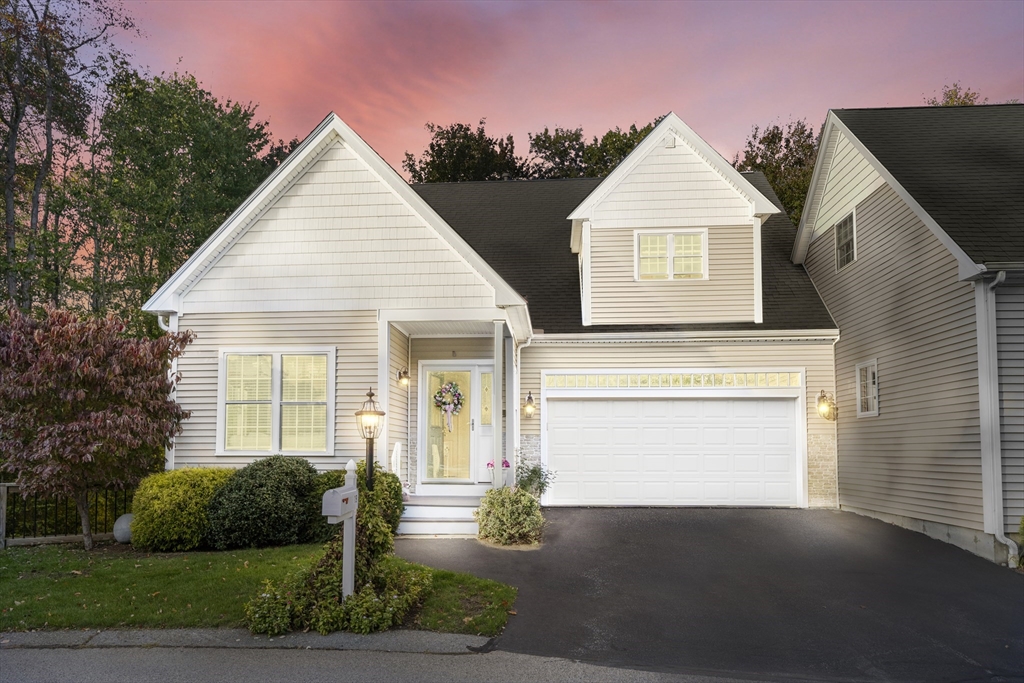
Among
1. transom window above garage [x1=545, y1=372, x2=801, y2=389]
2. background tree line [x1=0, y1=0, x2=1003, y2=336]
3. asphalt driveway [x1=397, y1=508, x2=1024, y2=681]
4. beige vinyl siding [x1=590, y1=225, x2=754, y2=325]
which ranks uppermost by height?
background tree line [x1=0, y1=0, x2=1003, y2=336]

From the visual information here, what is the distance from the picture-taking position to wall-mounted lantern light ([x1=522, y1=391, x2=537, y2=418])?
13.5 meters

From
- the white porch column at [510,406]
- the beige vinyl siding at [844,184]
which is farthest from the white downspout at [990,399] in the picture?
the white porch column at [510,406]

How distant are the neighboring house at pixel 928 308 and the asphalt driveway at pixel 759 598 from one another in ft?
2.87

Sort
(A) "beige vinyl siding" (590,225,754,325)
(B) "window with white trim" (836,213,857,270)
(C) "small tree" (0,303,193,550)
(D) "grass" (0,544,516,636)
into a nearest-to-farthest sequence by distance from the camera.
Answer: (D) "grass" (0,544,516,636), (C) "small tree" (0,303,193,550), (B) "window with white trim" (836,213,857,270), (A) "beige vinyl siding" (590,225,754,325)

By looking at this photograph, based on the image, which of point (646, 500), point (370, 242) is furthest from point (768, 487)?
point (370, 242)

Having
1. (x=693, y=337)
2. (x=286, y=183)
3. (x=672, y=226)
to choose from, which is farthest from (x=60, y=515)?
(x=672, y=226)

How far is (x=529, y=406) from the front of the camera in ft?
44.4

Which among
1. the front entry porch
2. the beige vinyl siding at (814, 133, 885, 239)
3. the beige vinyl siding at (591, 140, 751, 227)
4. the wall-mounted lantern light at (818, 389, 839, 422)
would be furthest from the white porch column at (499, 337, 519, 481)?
the beige vinyl siding at (814, 133, 885, 239)

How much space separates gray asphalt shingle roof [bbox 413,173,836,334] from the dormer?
451 millimetres

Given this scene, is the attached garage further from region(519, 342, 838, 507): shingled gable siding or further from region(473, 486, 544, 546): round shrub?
region(473, 486, 544, 546): round shrub

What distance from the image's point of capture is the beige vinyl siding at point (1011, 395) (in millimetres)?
9227

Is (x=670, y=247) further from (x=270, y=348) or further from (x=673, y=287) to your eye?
(x=270, y=348)

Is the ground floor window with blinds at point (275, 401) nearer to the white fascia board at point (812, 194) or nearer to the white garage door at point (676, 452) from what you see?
the white garage door at point (676, 452)

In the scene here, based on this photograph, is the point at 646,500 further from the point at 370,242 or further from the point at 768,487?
the point at 370,242
